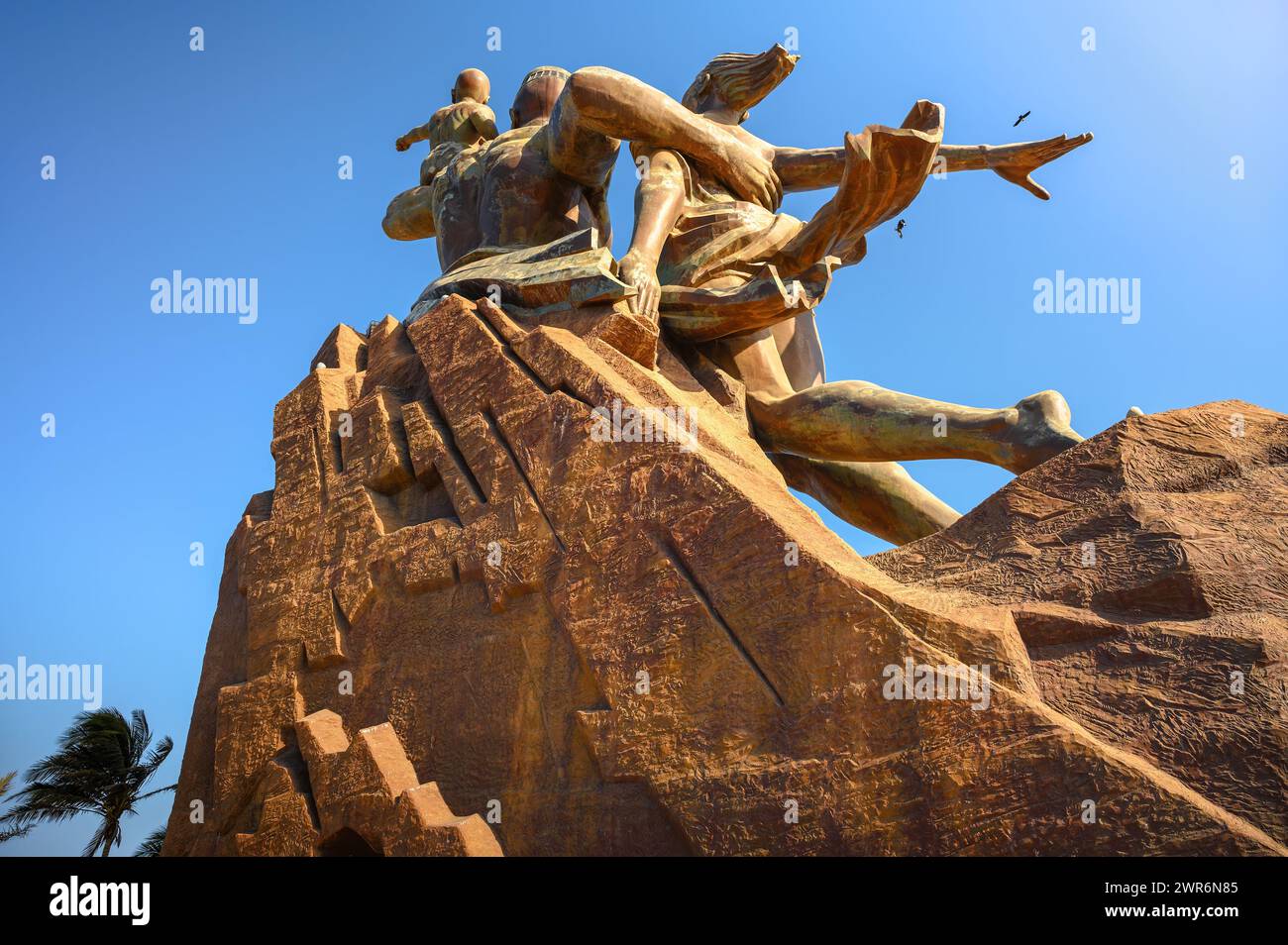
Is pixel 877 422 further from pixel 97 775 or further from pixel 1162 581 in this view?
Answer: pixel 97 775

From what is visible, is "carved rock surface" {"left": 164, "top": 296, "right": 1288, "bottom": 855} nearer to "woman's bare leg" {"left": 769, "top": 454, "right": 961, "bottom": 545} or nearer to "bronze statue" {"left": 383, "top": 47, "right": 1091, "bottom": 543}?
"bronze statue" {"left": 383, "top": 47, "right": 1091, "bottom": 543}

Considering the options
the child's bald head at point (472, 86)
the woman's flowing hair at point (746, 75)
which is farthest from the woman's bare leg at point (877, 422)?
the child's bald head at point (472, 86)

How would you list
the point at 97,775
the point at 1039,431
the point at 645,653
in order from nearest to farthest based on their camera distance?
the point at 645,653, the point at 1039,431, the point at 97,775

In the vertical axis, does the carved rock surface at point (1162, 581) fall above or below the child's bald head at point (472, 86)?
below

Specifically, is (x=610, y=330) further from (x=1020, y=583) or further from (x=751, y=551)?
(x=1020, y=583)

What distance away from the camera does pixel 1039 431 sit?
428 cm

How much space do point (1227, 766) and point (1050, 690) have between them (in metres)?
0.49

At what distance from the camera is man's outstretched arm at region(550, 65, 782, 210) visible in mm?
5383

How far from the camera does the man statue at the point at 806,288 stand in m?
4.66

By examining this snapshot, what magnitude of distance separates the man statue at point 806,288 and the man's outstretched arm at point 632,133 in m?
0.07

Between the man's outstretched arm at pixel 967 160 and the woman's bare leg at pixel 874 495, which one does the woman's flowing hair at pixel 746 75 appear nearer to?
the man's outstretched arm at pixel 967 160

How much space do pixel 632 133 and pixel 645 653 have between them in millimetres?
2813

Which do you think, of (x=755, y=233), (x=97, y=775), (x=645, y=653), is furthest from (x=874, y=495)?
(x=97, y=775)

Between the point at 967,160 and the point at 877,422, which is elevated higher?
the point at 967,160
